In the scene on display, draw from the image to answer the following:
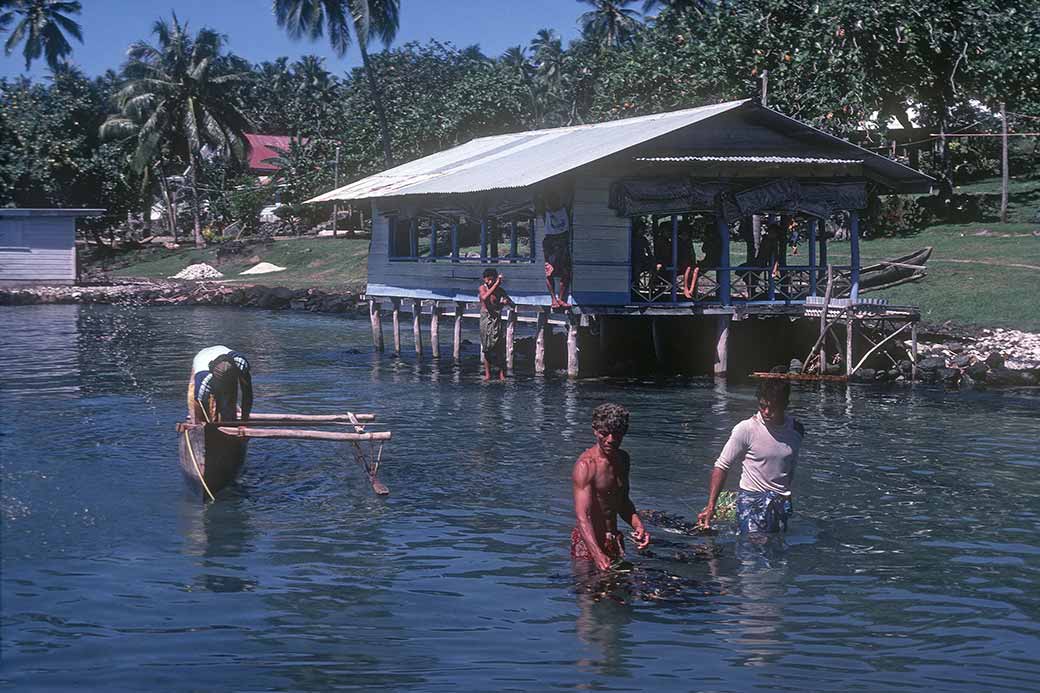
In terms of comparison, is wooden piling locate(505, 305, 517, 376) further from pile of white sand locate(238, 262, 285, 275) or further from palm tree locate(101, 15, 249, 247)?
palm tree locate(101, 15, 249, 247)

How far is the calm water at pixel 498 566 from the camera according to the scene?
310 inches

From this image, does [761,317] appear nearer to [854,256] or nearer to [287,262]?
[854,256]

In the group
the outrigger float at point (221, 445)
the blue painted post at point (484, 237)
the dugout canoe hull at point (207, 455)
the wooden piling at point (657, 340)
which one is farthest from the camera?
the blue painted post at point (484, 237)

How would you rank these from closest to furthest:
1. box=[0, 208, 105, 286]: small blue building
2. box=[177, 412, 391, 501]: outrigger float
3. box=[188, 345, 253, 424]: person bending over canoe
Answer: box=[177, 412, 391, 501]: outrigger float
box=[188, 345, 253, 424]: person bending over canoe
box=[0, 208, 105, 286]: small blue building

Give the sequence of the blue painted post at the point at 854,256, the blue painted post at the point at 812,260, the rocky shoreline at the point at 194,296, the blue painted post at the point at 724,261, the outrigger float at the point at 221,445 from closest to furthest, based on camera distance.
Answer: the outrigger float at the point at 221,445
the blue painted post at the point at 724,261
the blue painted post at the point at 854,256
the blue painted post at the point at 812,260
the rocky shoreline at the point at 194,296

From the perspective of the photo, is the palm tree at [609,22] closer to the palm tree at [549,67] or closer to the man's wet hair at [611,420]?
the palm tree at [549,67]

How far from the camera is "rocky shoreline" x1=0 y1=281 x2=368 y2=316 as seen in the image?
41.8m

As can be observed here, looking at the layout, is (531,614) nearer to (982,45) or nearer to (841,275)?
(841,275)

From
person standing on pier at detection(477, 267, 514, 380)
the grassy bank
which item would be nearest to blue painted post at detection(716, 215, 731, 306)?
person standing on pier at detection(477, 267, 514, 380)

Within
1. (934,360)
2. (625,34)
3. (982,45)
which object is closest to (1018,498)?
(934,360)

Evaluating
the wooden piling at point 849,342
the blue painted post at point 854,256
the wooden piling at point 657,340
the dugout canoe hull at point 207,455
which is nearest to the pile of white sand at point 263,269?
the wooden piling at point 657,340

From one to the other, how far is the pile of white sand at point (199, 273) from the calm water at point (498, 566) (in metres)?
30.8

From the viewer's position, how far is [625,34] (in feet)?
224

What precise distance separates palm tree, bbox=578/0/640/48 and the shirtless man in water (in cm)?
6099
